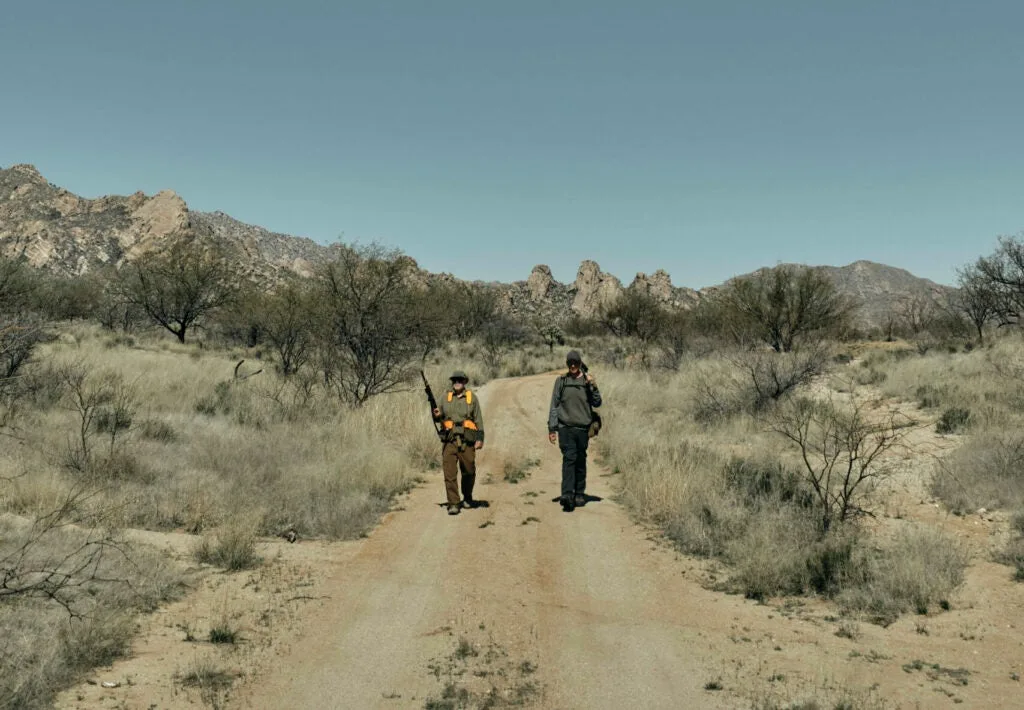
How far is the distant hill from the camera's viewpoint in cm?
6347

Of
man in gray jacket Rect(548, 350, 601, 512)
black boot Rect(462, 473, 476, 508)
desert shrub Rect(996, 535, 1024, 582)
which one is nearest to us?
desert shrub Rect(996, 535, 1024, 582)

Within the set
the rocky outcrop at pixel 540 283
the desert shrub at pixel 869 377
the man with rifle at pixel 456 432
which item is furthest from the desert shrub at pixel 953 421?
the rocky outcrop at pixel 540 283

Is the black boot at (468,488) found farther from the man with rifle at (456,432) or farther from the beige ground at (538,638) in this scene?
the beige ground at (538,638)

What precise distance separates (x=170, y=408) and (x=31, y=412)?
9.88ft

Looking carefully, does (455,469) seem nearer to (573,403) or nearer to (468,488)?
(468,488)

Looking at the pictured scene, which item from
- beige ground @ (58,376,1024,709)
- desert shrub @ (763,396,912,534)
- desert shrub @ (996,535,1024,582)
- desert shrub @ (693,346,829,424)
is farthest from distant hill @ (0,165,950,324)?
beige ground @ (58,376,1024,709)

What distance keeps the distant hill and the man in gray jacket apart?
38257mm

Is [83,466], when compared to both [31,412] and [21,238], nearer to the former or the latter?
[31,412]

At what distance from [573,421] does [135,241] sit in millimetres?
73353

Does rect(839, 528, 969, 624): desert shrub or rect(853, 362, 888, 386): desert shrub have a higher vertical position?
rect(853, 362, 888, 386): desert shrub

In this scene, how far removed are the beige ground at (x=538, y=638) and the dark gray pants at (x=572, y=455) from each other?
1611 millimetres

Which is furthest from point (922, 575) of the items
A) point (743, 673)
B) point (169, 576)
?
point (169, 576)

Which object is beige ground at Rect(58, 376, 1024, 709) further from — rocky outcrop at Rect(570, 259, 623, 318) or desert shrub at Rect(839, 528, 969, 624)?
rocky outcrop at Rect(570, 259, 623, 318)

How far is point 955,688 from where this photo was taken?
181 inches
